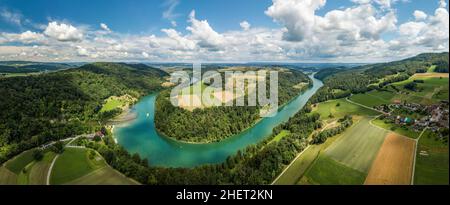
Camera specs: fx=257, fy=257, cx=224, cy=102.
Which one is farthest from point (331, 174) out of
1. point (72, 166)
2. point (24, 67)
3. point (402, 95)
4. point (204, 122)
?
point (24, 67)

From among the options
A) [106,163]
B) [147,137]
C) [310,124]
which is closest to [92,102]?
[147,137]

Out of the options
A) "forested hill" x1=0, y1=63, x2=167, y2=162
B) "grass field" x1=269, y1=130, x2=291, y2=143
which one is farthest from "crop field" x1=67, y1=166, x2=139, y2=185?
"grass field" x1=269, y1=130, x2=291, y2=143

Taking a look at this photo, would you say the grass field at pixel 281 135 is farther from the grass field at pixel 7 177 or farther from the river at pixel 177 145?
the grass field at pixel 7 177

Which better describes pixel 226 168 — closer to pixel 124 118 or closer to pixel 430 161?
pixel 430 161

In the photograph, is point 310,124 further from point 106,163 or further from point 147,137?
point 106,163

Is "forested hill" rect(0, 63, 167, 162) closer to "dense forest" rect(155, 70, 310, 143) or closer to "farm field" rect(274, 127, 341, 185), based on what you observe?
"dense forest" rect(155, 70, 310, 143)

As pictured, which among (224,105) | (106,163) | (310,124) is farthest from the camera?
(224,105)
